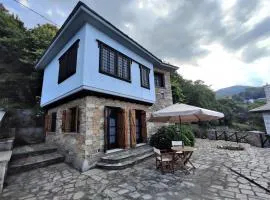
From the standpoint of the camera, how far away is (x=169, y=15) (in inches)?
329

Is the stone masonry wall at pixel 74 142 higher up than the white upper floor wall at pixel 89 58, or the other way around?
the white upper floor wall at pixel 89 58

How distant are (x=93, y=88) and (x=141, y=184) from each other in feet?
13.2

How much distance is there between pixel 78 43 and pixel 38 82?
8.10 meters

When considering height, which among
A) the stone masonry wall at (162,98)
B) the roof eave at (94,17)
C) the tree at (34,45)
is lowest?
the stone masonry wall at (162,98)

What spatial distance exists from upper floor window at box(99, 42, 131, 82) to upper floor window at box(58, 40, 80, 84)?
123 centimetres

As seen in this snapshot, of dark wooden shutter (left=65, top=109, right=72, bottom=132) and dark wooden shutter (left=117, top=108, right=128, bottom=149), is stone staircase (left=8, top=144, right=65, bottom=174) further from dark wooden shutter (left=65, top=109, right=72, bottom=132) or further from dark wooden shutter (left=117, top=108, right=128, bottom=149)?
dark wooden shutter (left=117, top=108, right=128, bottom=149)

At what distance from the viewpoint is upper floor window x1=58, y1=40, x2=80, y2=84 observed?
6.61m

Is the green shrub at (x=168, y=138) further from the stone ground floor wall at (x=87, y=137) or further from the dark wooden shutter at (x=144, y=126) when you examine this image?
the stone ground floor wall at (x=87, y=137)

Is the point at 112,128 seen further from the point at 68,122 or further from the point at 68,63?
the point at 68,63

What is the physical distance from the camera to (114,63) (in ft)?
23.9

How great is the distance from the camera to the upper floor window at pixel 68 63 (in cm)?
661

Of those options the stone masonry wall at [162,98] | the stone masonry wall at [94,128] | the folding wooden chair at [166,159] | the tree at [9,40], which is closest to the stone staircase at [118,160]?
the stone masonry wall at [94,128]

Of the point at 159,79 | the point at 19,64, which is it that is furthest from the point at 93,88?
the point at 19,64

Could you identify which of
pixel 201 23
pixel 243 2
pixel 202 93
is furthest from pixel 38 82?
pixel 202 93
